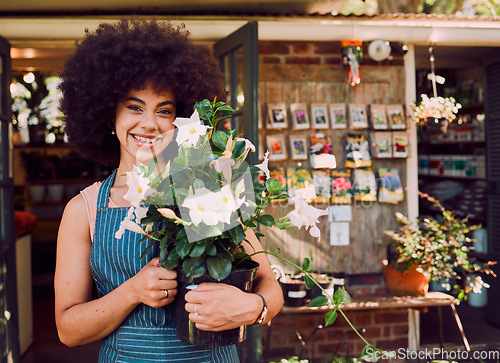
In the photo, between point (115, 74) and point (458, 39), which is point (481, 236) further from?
point (115, 74)

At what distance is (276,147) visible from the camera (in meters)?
3.53

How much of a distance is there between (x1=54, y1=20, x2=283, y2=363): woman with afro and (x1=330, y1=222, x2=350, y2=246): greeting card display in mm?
2200

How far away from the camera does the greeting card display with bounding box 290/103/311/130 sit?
140 inches

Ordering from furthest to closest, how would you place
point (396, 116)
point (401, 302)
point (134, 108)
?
point (396, 116) < point (401, 302) < point (134, 108)

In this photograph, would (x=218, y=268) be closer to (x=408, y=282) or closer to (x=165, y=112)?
(x=165, y=112)

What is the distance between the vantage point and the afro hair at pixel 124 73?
4.91ft

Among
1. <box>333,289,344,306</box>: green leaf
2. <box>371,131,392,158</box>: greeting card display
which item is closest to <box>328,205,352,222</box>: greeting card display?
<box>371,131,392,158</box>: greeting card display

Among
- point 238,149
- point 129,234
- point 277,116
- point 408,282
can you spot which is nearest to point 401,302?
point 408,282

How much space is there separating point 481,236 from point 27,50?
13.9 ft

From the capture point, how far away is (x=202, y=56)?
165cm

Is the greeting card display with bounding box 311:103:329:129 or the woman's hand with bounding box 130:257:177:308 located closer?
the woman's hand with bounding box 130:257:177:308

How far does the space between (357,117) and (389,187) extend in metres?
0.56

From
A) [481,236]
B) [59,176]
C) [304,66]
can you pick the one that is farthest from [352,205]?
[59,176]

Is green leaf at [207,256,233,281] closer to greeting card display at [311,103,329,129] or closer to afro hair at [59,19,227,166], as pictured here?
afro hair at [59,19,227,166]
